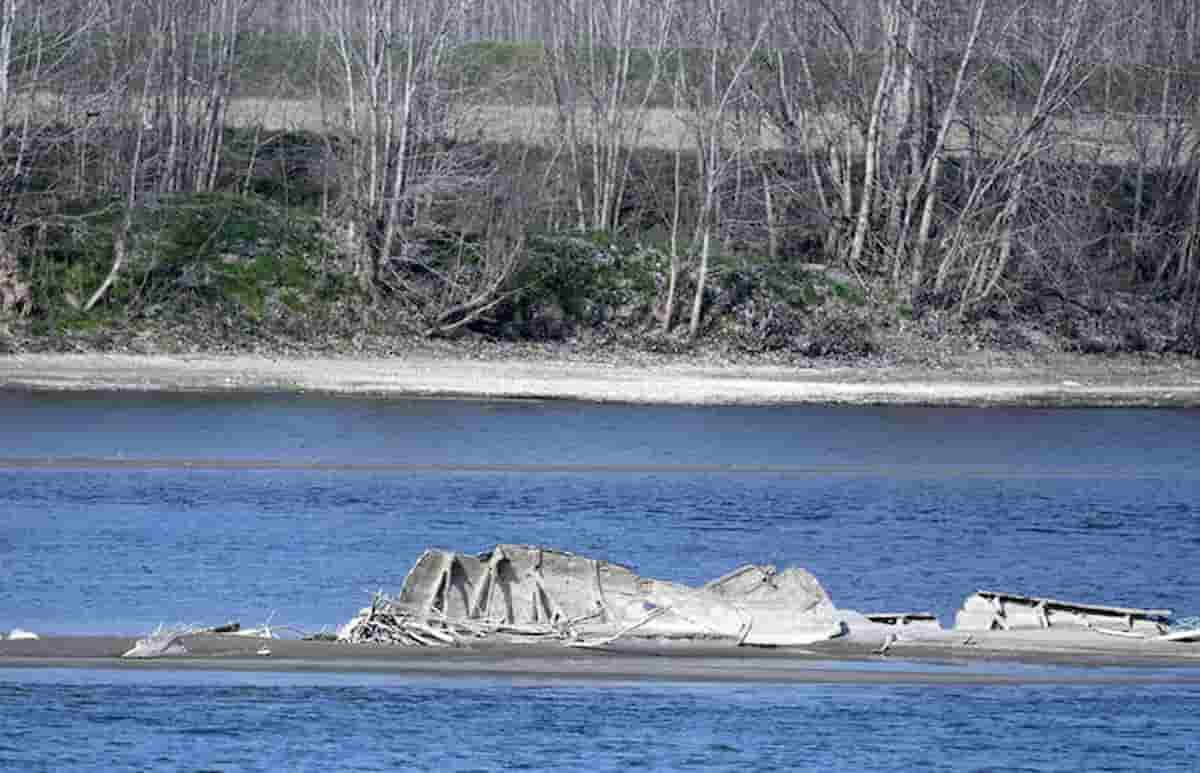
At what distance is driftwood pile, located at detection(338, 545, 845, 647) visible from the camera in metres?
25.0

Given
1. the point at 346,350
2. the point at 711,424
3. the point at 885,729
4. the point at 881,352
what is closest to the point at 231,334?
the point at 346,350

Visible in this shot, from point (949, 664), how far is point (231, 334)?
31.5 meters

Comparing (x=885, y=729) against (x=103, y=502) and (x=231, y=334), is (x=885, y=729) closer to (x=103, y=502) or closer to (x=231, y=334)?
(x=103, y=502)

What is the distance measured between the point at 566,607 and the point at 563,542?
11.6 meters

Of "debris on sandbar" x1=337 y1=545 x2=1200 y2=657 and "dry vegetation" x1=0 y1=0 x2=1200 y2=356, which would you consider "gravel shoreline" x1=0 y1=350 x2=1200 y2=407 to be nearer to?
"dry vegetation" x1=0 y1=0 x2=1200 y2=356

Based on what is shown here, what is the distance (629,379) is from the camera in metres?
54.3

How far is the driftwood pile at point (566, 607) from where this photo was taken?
2503 cm

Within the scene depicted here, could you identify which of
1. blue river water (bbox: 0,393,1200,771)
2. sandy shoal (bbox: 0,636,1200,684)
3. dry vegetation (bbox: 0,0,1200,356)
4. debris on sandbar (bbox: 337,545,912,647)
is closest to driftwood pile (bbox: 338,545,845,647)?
debris on sandbar (bbox: 337,545,912,647)

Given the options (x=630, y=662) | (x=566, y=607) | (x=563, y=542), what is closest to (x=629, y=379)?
(x=563, y=542)

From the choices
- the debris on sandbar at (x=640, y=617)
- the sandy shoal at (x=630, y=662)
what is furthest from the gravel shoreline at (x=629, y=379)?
the debris on sandbar at (x=640, y=617)

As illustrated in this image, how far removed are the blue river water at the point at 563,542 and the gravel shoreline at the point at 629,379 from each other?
0.57 metres

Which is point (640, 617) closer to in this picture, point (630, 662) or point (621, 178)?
point (630, 662)

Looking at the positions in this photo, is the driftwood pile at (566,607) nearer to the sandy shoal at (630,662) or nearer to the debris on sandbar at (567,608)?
the debris on sandbar at (567,608)

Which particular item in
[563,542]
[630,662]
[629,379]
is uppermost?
[630,662]
